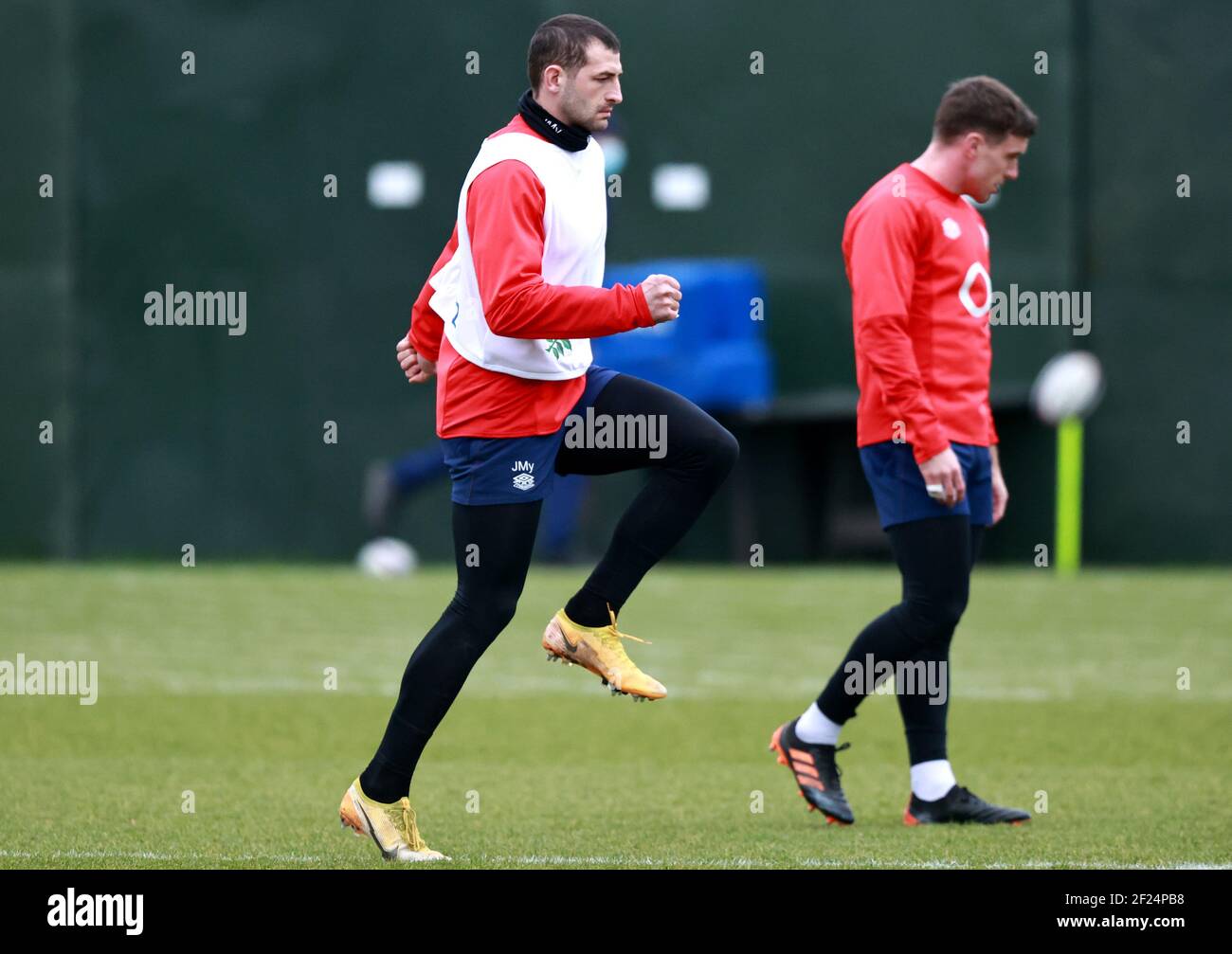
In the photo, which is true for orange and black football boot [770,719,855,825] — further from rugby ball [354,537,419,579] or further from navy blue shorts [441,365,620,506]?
rugby ball [354,537,419,579]

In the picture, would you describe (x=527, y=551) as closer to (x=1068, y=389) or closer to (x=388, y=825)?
(x=388, y=825)

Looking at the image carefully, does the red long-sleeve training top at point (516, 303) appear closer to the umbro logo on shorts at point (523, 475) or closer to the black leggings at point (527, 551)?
the umbro logo on shorts at point (523, 475)

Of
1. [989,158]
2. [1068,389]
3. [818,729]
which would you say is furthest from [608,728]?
[1068,389]

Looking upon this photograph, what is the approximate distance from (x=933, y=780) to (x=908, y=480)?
973 mm

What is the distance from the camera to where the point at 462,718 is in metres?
9.12

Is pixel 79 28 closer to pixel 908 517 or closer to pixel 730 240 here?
pixel 730 240

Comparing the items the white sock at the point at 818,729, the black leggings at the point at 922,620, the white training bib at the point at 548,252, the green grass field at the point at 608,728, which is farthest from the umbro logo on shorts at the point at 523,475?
the white sock at the point at 818,729

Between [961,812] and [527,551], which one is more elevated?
[527,551]

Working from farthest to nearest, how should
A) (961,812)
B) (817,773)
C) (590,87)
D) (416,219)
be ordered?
(416,219) < (817,773) < (961,812) < (590,87)

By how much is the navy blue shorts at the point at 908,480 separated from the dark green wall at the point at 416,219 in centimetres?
917

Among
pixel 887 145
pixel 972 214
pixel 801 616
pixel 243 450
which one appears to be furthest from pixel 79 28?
pixel 972 214

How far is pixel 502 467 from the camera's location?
5578 mm

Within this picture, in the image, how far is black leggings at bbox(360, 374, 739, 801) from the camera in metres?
5.59

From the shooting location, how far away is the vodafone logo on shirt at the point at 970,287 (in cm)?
642
